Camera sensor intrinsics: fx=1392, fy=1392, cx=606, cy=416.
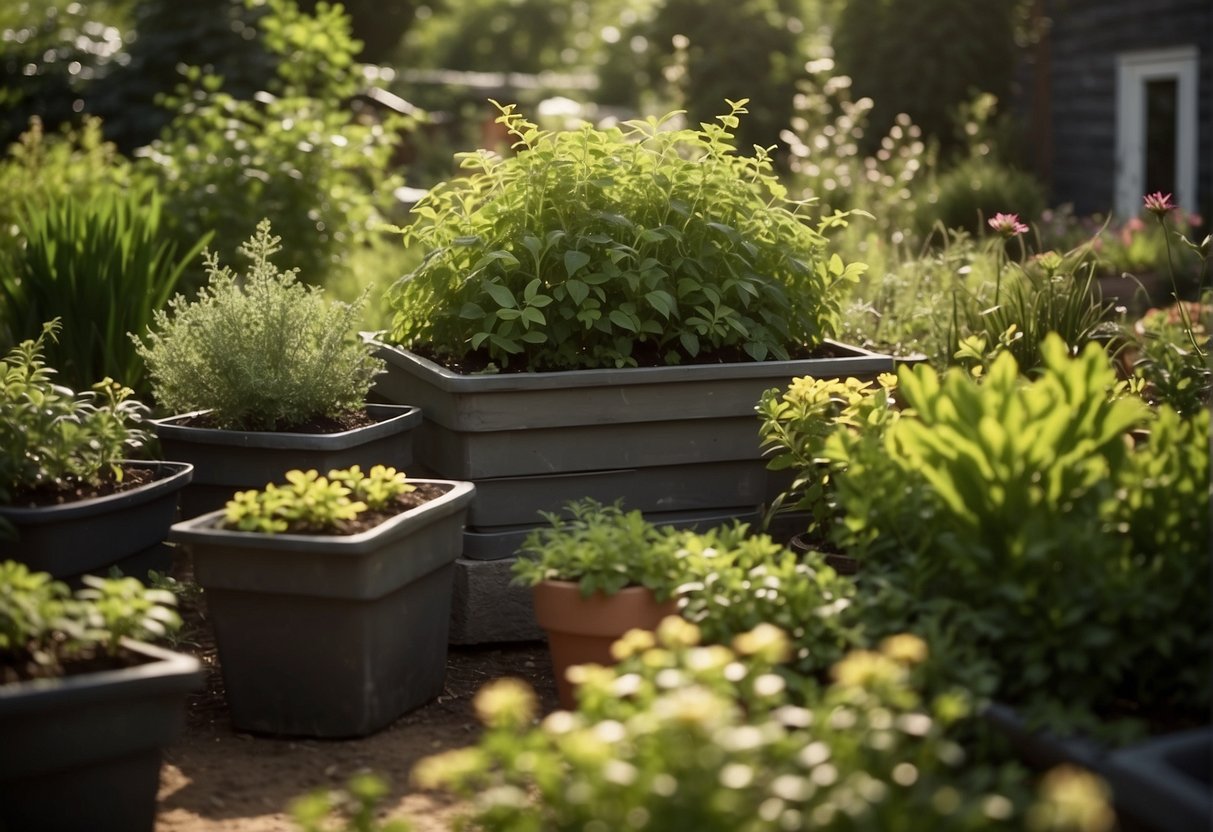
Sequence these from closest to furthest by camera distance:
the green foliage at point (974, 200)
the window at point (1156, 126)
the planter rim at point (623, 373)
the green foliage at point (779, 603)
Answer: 1. the green foliage at point (779, 603)
2. the planter rim at point (623, 373)
3. the green foliage at point (974, 200)
4. the window at point (1156, 126)

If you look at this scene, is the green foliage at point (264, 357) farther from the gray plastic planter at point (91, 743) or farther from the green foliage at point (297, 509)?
the gray plastic planter at point (91, 743)

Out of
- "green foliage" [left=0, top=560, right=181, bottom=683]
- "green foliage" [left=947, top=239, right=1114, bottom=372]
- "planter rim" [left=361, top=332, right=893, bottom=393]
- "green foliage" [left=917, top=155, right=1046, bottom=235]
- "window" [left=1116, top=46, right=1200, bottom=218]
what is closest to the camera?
"green foliage" [left=0, top=560, right=181, bottom=683]

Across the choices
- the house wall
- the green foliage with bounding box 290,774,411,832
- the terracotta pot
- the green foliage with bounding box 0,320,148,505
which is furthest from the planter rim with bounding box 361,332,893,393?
the house wall

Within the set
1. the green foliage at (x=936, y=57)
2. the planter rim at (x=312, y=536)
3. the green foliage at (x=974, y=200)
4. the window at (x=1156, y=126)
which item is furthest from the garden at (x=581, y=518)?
the green foliage at (x=936, y=57)

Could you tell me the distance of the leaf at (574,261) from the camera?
346 cm

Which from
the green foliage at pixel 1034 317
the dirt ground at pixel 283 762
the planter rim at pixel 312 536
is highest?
the green foliage at pixel 1034 317

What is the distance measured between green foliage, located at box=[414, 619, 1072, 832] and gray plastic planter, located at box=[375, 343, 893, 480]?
1.37m

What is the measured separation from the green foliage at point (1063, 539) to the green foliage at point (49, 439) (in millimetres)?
1725

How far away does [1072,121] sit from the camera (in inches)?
441

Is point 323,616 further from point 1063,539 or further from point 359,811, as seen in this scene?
point 1063,539

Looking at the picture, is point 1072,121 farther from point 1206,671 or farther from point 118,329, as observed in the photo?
point 1206,671

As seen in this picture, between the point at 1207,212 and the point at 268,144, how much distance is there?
6.57 meters

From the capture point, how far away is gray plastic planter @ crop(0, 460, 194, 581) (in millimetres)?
2875

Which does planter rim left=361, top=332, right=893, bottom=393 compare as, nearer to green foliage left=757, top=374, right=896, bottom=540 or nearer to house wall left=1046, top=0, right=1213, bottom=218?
green foliage left=757, top=374, right=896, bottom=540
